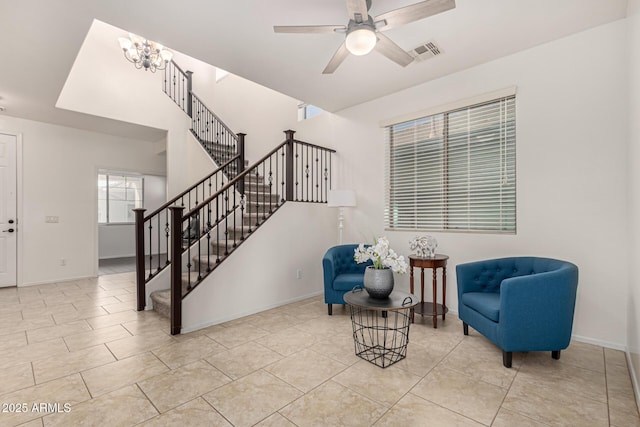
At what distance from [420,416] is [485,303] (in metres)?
1.29

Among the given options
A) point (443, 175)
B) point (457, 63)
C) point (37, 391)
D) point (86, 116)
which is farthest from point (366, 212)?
point (86, 116)

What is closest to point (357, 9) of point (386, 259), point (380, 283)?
point (386, 259)

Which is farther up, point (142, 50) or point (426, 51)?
point (142, 50)

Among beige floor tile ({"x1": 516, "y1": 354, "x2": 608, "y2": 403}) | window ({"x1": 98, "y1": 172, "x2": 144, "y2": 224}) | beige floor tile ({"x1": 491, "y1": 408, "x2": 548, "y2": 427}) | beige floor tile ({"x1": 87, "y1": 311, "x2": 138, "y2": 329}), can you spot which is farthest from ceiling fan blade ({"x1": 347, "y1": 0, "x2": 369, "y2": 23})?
window ({"x1": 98, "y1": 172, "x2": 144, "y2": 224})

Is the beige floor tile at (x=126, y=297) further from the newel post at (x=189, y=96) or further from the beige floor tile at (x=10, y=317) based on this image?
the newel post at (x=189, y=96)

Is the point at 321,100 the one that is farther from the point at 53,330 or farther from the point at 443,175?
the point at 53,330

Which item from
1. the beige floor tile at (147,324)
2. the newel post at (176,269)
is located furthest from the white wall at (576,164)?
the beige floor tile at (147,324)

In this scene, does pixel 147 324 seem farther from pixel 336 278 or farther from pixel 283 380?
pixel 336 278

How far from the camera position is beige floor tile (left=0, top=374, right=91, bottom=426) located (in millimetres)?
1799

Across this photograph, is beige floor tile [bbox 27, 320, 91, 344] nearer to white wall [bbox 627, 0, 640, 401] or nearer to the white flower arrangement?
the white flower arrangement

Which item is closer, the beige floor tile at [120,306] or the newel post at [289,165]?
the beige floor tile at [120,306]

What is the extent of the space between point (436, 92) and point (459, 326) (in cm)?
Result: 292

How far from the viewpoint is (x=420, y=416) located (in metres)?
1.80

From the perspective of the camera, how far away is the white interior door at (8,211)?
16.1 feet
